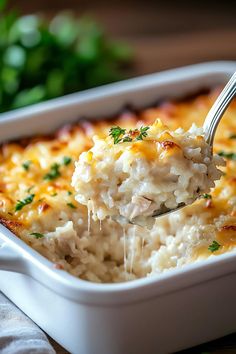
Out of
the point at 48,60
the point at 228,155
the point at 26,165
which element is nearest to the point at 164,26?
the point at 48,60

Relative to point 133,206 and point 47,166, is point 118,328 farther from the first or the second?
point 47,166

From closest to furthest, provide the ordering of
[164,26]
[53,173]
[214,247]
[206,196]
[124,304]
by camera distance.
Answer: [124,304] < [214,247] < [206,196] < [53,173] < [164,26]

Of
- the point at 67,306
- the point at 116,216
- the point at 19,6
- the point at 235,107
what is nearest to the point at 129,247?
the point at 116,216

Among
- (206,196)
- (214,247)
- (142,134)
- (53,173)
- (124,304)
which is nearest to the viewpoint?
(124,304)

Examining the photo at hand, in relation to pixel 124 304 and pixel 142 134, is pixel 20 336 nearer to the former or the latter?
pixel 124 304

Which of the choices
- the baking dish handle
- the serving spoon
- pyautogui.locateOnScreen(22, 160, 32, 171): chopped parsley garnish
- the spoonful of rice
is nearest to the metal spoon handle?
the serving spoon

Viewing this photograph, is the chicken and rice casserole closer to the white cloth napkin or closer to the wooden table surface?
the white cloth napkin

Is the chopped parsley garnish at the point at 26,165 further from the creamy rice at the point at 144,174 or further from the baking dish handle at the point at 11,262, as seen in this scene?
the baking dish handle at the point at 11,262
